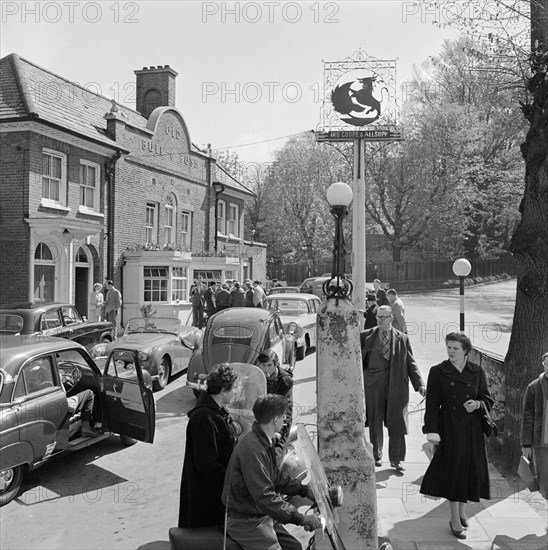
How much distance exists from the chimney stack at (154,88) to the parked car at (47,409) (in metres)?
20.4

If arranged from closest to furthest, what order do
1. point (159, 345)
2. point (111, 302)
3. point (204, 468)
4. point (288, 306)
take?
point (204, 468), point (159, 345), point (288, 306), point (111, 302)

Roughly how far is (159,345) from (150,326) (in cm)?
126

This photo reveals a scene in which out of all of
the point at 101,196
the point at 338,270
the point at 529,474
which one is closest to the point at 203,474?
the point at 338,270

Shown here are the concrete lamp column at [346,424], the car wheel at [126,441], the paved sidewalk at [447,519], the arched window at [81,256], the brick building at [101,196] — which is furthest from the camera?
the arched window at [81,256]

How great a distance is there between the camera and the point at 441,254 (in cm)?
4859

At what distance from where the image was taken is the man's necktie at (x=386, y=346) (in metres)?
7.01

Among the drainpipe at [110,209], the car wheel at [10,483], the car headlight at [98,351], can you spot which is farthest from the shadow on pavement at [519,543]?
Answer: the drainpipe at [110,209]

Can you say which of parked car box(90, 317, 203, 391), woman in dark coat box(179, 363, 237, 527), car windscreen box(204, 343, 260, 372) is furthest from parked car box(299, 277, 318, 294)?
woman in dark coat box(179, 363, 237, 527)

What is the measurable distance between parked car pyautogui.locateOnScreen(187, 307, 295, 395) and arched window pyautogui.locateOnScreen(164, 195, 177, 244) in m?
13.8

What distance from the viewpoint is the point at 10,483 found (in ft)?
19.7

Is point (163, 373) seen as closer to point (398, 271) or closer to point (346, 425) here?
point (346, 425)

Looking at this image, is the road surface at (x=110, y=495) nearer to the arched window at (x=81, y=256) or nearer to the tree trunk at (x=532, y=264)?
the tree trunk at (x=532, y=264)

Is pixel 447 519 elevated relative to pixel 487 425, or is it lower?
lower

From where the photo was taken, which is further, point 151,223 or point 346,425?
point 151,223
